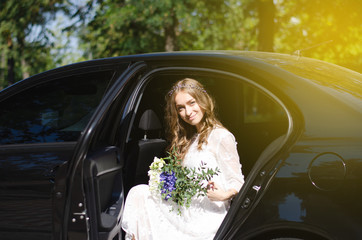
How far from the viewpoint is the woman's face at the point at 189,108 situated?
8.98 ft

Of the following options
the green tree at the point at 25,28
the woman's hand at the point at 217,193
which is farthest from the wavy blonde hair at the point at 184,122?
the green tree at the point at 25,28

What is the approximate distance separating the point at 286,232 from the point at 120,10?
11.8 metres

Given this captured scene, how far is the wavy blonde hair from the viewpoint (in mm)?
2748

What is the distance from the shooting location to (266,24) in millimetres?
10984

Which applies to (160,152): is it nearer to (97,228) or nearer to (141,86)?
(141,86)

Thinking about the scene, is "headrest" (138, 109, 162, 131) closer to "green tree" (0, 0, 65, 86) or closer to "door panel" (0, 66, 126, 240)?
"door panel" (0, 66, 126, 240)

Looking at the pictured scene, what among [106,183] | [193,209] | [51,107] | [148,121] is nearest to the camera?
[106,183]

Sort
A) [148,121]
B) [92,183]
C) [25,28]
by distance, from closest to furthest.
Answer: [92,183] < [148,121] < [25,28]

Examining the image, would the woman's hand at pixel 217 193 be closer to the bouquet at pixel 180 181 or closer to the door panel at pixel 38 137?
the bouquet at pixel 180 181

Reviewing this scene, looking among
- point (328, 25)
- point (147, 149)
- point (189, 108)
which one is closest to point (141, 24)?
point (328, 25)

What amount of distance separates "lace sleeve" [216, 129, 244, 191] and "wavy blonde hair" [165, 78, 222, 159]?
0.45 feet

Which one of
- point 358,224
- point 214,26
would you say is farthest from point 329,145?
point 214,26

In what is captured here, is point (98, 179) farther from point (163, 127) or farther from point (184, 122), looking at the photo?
point (163, 127)

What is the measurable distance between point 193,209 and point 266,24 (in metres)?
9.18
